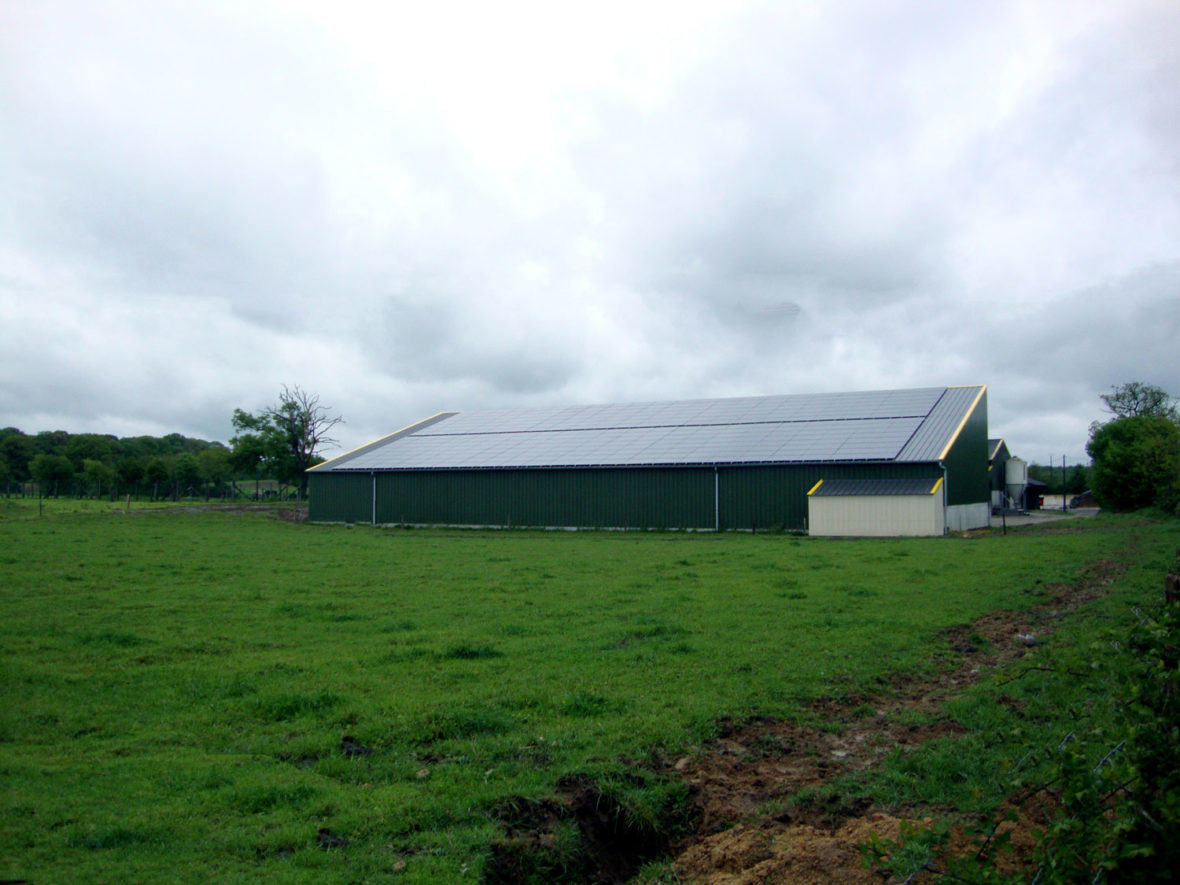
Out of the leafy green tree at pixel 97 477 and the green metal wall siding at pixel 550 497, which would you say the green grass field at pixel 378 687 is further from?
the leafy green tree at pixel 97 477

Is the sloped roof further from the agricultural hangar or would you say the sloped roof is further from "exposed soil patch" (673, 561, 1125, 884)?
"exposed soil patch" (673, 561, 1125, 884)

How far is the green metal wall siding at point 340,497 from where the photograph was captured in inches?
1834

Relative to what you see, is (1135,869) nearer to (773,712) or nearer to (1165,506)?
(773,712)

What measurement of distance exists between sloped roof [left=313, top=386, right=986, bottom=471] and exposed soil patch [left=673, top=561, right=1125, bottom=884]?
27362 millimetres

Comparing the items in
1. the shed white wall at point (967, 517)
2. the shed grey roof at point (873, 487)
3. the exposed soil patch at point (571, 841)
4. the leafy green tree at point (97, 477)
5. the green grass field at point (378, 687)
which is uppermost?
the leafy green tree at point (97, 477)

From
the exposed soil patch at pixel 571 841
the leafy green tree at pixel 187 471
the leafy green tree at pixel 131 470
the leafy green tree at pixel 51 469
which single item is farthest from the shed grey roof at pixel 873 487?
the leafy green tree at pixel 51 469

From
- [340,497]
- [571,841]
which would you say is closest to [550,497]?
[340,497]

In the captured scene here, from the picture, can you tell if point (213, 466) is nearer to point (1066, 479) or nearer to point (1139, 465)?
point (1139, 465)

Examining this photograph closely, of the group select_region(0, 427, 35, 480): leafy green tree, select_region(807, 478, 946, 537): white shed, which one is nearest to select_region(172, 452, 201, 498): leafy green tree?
select_region(0, 427, 35, 480): leafy green tree

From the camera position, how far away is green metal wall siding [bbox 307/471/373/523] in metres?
46.6

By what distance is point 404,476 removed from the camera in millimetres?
45375

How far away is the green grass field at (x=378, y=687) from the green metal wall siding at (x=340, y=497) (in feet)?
90.5

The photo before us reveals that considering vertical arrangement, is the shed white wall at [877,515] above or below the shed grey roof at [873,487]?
below

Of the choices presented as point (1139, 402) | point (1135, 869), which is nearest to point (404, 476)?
point (1135, 869)
